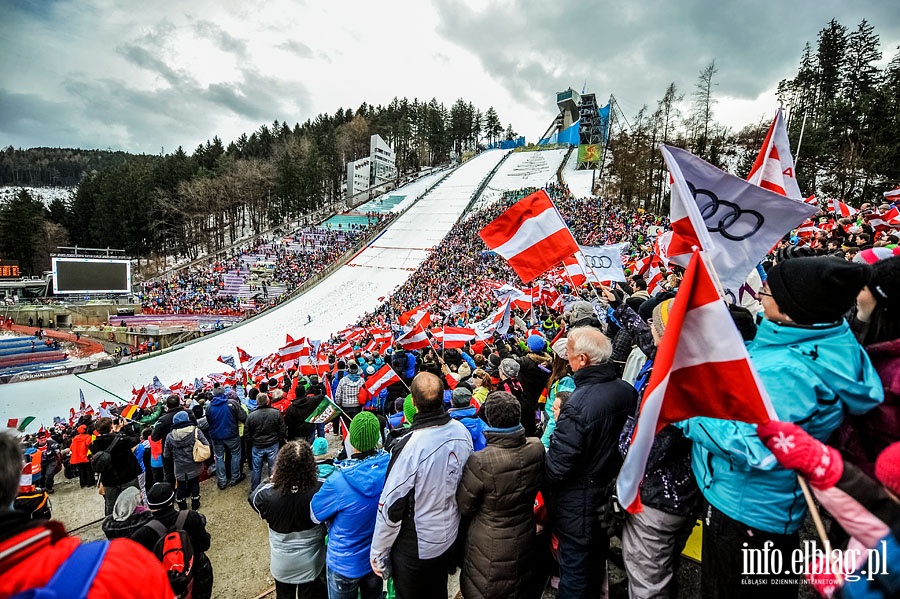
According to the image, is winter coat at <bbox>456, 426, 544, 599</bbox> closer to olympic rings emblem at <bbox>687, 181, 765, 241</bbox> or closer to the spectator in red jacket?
the spectator in red jacket

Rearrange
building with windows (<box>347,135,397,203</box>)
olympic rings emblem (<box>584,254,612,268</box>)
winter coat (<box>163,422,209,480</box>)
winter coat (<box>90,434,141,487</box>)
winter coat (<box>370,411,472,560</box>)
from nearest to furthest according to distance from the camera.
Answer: winter coat (<box>370,411,472,560</box>), winter coat (<box>90,434,141,487</box>), winter coat (<box>163,422,209,480</box>), olympic rings emblem (<box>584,254,612,268</box>), building with windows (<box>347,135,397,203</box>)

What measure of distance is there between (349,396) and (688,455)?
453 centimetres

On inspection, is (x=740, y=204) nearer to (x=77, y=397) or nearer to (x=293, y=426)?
(x=293, y=426)

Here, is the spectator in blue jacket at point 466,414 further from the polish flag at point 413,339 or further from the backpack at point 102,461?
the backpack at point 102,461

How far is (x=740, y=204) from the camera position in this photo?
9.51 feet

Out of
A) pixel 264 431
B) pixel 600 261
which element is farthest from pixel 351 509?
pixel 600 261

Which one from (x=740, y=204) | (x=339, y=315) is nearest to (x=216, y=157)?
(x=339, y=315)

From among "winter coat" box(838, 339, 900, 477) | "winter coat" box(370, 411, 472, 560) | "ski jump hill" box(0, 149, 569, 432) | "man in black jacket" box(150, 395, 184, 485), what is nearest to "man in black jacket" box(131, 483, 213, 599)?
"winter coat" box(370, 411, 472, 560)

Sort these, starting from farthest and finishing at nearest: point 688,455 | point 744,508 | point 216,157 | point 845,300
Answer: point 216,157, point 688,455, point 744,508, point 845,300

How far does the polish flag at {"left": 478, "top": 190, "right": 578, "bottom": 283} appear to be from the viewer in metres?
4.97

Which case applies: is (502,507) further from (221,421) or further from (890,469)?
(221,421)

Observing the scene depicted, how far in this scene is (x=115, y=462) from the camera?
4.83m

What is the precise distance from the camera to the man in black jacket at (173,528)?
2.70 m

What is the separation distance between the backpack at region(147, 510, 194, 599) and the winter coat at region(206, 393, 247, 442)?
116 inches
